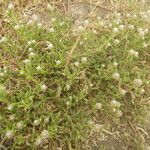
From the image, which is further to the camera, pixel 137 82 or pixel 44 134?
pixel 137 82

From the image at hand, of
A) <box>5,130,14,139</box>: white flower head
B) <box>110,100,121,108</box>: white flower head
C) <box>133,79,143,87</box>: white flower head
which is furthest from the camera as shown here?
<box>133,79,143,87</box>: white flower head

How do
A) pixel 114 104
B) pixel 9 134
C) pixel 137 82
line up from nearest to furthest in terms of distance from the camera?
1. pixel 9 134
2. pixel 114 104
3. pixel 137 82

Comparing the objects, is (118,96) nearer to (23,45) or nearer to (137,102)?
(137,102)

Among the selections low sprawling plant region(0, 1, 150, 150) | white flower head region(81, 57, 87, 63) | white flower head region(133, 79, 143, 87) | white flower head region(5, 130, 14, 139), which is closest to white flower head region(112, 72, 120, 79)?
low sprawling plant region(0, 1, 150, 150)

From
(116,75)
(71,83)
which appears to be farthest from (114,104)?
(71,83)

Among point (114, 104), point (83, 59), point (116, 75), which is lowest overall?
point (114, 104)

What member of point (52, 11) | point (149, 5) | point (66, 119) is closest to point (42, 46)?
point (52, 11)

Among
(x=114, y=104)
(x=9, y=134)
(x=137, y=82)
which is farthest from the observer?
(x=137, y=82)

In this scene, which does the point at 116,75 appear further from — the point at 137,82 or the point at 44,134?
the point at 44,134

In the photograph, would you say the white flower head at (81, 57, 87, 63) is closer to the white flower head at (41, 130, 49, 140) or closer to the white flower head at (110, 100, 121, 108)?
the white flower head at (110, 100, 121, 108)
